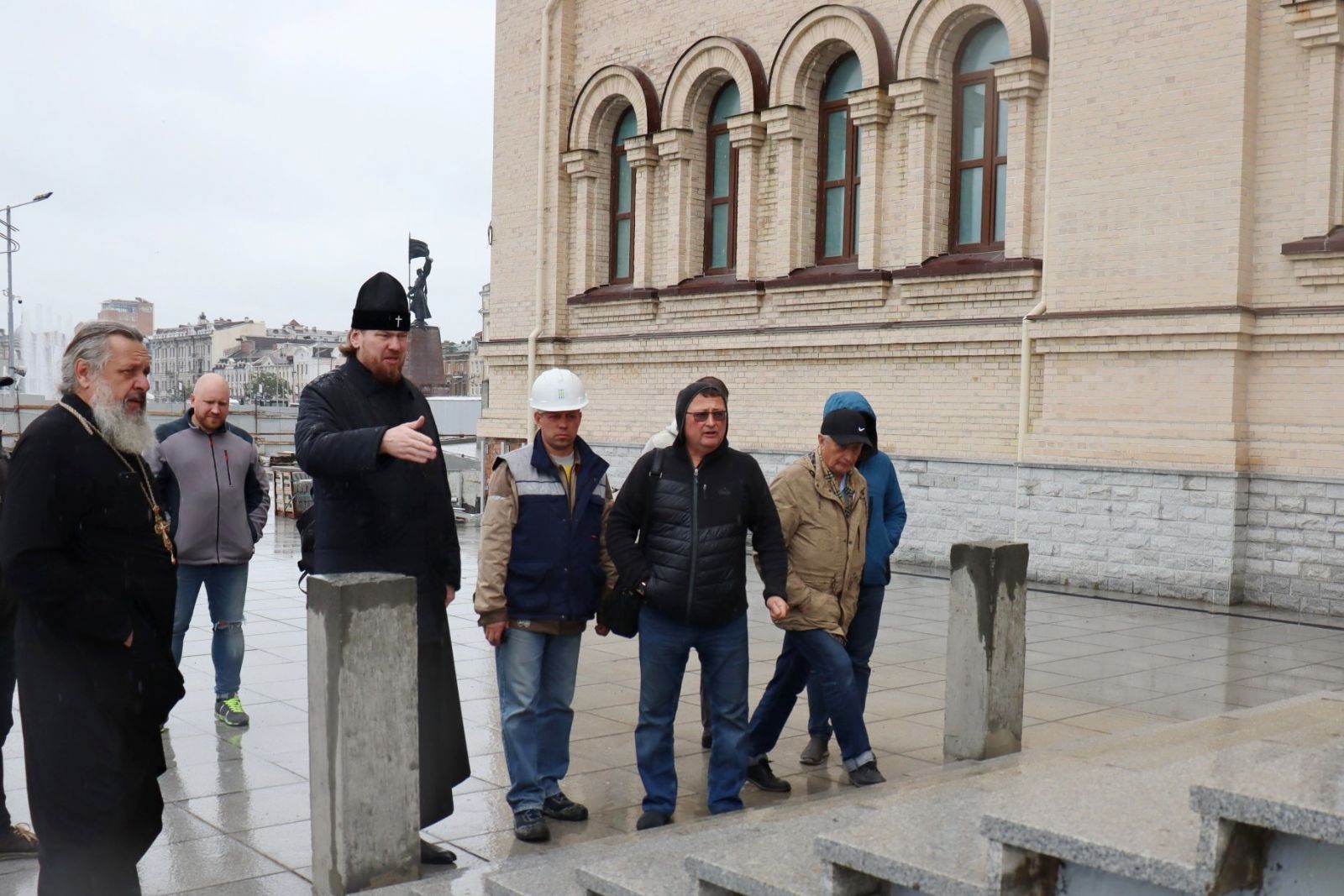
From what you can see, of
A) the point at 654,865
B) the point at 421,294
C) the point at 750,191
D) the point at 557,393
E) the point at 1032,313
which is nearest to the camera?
the point at 654,865

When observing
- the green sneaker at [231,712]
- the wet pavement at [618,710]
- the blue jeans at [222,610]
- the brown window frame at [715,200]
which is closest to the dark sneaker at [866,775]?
the wet pavement at [618,710]

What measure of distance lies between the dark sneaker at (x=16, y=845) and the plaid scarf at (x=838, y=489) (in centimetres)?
381

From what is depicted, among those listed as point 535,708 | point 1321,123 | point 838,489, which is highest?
point 1321,123

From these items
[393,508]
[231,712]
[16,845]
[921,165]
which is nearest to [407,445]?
[393,508]

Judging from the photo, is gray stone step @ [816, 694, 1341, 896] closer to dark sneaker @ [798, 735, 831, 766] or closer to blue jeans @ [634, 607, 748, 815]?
blue jeans @ [634, 607, 748, 815]

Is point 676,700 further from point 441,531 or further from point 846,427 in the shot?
point 846,427

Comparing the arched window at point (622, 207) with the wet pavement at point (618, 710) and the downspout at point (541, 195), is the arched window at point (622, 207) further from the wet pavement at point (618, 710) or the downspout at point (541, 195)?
the wet pavement at point (618, 710)

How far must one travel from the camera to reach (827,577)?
6488 millimetres

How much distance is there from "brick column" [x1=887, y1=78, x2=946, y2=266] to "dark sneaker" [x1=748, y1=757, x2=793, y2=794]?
10433 mm

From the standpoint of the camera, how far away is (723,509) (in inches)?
233

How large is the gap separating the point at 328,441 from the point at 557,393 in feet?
4.04

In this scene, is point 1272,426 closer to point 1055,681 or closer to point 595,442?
point 1055,681

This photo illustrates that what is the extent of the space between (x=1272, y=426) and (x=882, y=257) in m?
5.36

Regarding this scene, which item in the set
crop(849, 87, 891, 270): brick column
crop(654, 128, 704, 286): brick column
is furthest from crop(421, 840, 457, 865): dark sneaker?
crop(654, 128, 704, 286): brick column
